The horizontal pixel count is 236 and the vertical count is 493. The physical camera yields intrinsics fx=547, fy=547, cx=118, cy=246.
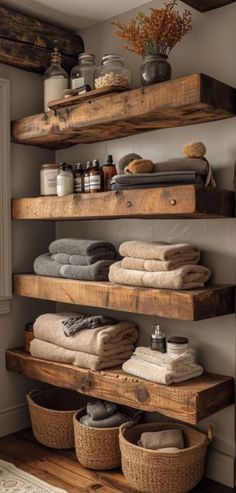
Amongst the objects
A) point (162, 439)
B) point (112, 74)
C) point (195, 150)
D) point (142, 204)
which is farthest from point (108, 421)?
point (112, 74)

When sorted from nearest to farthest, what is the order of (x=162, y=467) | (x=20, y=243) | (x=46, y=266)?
1. (x=162, y=467)
2. (x=46, y=266)
3. (x=20, y=243)

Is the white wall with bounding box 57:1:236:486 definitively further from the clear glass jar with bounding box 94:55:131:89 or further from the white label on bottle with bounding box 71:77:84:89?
the white label on bottle with bounding box 71:77:84:89

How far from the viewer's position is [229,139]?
87.0 inches

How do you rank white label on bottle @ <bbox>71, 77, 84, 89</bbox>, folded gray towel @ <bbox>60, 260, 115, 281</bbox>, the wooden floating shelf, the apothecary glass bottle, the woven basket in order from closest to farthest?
the wooden floating shelf < the woven basket < folded gray towel @ <bbox>60, 260, 115, 281</bbox> < white label on bottle @ <bbox>71, 77, 84, 89</bbox> < the apothecary glass bottle

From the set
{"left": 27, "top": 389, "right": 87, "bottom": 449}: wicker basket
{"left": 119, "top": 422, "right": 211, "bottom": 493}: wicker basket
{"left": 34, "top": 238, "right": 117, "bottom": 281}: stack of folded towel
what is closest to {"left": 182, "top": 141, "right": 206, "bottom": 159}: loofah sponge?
{"left": 34, "top": 238, "right": 117, "bottom": 281}: stack of folded towel

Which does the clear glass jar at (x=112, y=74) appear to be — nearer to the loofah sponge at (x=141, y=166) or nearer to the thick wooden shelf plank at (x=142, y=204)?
the loofah sponge at (x=141, y=166)

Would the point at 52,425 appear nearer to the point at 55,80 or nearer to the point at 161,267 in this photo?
the point at 161,267

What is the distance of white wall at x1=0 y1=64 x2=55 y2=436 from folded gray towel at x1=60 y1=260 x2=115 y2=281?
0.43 m

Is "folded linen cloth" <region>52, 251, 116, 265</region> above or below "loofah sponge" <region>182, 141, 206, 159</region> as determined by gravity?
below

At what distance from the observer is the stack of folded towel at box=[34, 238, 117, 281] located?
2455mm

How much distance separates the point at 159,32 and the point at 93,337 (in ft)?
4.24

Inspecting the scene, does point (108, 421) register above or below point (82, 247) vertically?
below

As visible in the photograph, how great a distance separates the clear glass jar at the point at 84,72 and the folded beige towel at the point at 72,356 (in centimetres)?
122

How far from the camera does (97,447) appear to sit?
2.34m
